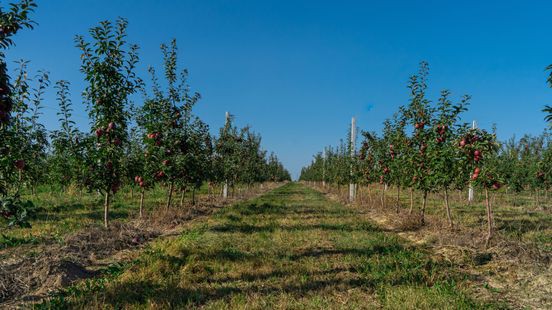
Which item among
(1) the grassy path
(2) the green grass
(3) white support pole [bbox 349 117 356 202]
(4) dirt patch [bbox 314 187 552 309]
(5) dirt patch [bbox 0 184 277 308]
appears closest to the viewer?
(1) the grassy path

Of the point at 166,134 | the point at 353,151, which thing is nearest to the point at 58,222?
the point at 166,134

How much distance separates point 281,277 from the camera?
19.1 feet

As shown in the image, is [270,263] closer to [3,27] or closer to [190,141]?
[3,27]

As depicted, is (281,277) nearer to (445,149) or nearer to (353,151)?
(445,149)

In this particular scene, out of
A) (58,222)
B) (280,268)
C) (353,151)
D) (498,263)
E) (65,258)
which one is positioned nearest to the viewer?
(280,268)

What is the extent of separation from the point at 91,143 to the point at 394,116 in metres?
10.7

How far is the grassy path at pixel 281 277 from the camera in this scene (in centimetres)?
476

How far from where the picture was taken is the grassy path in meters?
4.76

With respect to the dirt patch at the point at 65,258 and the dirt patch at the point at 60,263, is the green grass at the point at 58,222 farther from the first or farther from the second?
the dirt patch at the point at 60,263

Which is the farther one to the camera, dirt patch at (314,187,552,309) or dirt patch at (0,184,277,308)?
dirt patch at (314,187,552,309)

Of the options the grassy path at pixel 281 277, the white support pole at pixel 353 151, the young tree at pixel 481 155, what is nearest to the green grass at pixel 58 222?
the grassy path at pixel 281 277

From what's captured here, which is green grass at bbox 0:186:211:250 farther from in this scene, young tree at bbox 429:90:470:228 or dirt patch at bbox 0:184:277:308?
young tree at bbox 429:90:470:228

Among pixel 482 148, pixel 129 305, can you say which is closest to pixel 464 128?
pixel 482 148

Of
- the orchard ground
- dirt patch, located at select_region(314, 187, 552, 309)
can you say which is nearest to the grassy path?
the orchard ground
